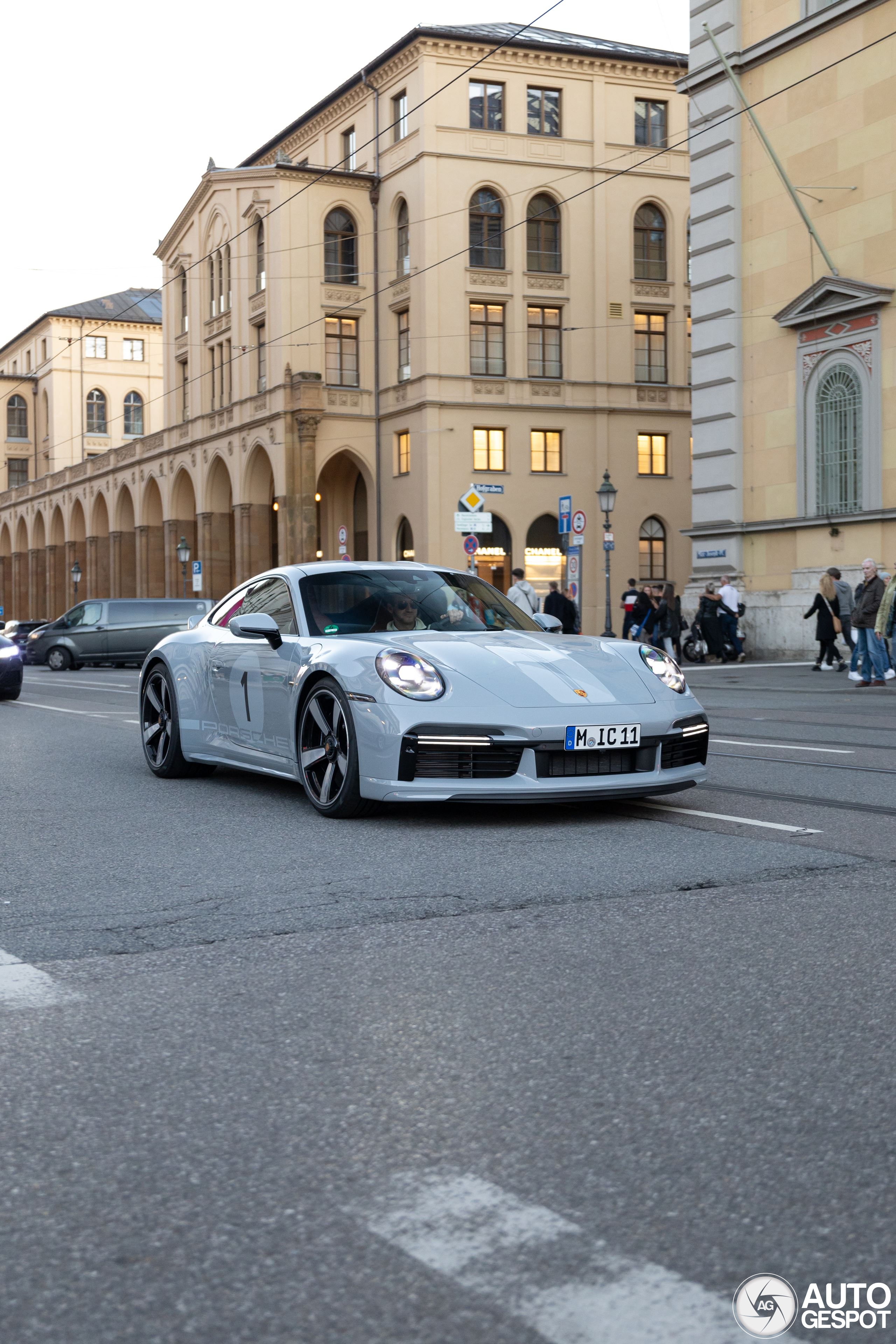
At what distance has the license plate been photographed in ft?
22.9

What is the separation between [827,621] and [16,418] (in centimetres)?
8332

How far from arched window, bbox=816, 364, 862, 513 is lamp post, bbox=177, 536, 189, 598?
1364 inches

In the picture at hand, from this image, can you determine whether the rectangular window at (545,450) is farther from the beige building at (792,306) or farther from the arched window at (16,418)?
the arched window at (16,418)

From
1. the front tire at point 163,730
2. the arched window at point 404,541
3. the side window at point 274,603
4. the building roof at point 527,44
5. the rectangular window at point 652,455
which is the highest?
the building roof at point 527,44

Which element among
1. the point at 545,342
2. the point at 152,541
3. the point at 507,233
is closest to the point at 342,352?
the point at 507,233

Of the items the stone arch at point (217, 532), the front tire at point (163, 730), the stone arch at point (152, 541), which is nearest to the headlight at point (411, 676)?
the front tire at point (163, 730)

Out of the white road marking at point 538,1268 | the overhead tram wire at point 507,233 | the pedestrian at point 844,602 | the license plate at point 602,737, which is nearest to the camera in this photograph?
the white road marking at point 538,1268

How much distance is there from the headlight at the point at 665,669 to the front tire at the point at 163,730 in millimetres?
3073

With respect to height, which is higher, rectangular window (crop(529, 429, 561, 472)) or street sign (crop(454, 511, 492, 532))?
rectangular window (crop(529, 429, 561, 472))

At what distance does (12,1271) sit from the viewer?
238cm

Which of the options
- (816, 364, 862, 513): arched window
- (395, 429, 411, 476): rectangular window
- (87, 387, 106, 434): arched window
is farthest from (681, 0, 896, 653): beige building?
(87, 387, 106, 434): arched window

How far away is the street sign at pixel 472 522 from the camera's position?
1156 inches

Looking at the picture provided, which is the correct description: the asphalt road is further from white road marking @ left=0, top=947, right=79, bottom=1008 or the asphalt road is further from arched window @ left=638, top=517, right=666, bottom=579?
arched window @ left=638, top=517, right=666, bottom=579

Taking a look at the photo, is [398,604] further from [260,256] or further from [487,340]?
[260,256]
